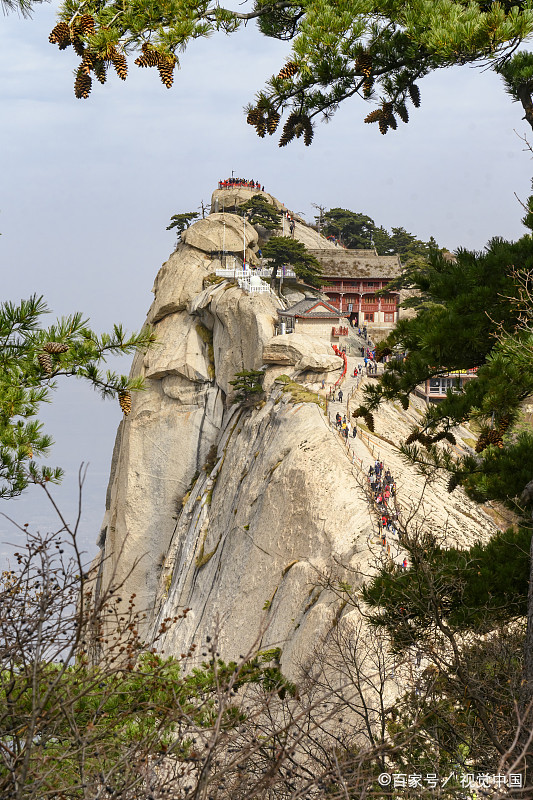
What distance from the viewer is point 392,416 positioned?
33.3 meters

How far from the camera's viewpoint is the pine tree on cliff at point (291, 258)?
162ft

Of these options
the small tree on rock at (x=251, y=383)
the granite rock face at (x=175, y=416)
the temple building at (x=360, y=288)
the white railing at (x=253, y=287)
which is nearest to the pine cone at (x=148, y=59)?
the small tree on rock at (x=251, y=383)

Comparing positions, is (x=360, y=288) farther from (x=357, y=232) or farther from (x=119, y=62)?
(x=119, y=62)

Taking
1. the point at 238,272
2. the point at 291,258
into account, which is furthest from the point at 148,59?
the point at 291,258

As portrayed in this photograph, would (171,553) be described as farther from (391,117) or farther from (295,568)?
(391,117)

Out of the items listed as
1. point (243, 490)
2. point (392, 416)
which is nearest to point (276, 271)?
point (392, 416)

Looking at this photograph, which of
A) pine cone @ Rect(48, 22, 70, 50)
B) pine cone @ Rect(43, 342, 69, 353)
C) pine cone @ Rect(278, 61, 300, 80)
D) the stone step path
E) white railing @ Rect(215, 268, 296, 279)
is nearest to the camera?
pine cone @ Rect(48, 22, 70, 50)

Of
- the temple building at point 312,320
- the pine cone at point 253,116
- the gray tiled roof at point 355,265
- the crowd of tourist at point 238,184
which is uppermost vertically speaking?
the crowd of tourist at point 238,184

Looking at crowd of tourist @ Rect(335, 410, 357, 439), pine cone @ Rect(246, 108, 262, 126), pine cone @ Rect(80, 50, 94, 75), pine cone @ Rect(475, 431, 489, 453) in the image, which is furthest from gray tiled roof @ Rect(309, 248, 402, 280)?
pine cone @ Rect(80, 50, 94, 75)

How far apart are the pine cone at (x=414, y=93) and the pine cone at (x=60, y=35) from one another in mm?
4163

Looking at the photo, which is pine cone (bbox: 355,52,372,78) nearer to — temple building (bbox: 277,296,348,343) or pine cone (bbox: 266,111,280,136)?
pine cone (bbox: 266,111,280,136)

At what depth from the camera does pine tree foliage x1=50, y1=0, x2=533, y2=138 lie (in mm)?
6164

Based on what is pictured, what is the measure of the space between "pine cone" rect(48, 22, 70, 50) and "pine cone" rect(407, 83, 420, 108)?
4.16m

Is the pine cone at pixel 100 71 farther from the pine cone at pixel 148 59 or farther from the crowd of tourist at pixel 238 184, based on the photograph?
the crowd of tourist at pixel 238 184
